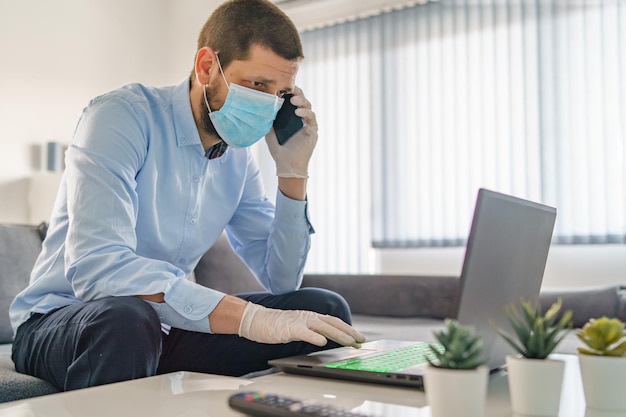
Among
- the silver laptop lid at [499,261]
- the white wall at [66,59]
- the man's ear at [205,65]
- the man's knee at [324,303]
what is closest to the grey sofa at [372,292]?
the man's knee at [324,303]

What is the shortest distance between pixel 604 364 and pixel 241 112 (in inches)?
39.8

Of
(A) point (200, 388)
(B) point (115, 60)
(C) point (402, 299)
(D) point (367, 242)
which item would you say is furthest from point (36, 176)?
(A) point (200, 388)

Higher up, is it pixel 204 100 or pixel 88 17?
pixel 88 17

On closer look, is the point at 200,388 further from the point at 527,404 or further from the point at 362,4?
the point at 362,4

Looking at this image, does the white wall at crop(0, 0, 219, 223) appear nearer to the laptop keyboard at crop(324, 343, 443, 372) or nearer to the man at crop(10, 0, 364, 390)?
the man at crop(10, 0, 364, 390)

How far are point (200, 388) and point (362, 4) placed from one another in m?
3.27

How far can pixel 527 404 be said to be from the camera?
661 millimetres

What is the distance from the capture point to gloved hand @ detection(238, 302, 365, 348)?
3.39ft

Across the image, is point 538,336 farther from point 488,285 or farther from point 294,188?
point 294,188

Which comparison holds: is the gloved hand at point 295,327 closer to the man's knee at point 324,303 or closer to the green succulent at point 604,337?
the man's knee at point 324,303

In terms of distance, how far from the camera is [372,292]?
288 centimetres

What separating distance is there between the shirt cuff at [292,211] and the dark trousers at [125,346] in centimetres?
21

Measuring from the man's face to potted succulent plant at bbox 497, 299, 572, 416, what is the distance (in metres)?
0.97

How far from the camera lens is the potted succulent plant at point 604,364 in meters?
0.71
